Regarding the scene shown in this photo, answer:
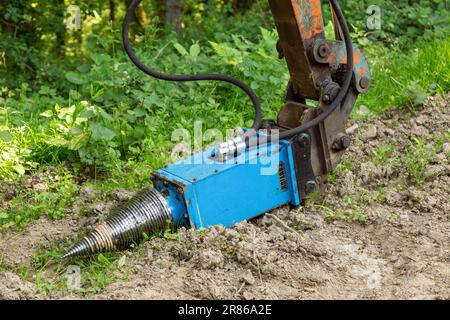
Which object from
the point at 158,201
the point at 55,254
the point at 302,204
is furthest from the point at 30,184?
the point at 302,204

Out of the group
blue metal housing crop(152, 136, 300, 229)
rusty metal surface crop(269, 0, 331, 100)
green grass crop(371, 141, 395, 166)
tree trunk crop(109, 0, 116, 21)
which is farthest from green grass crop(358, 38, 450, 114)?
tree trunk crop(109, 0, 116, 21)

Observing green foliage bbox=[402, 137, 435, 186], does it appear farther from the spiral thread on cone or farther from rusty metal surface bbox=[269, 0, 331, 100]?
the spiral thread on cone

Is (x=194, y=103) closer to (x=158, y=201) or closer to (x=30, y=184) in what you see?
(x=30, y=184)

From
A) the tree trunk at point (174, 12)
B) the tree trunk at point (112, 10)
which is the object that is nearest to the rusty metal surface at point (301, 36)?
the tree trunk at point (174, 12)

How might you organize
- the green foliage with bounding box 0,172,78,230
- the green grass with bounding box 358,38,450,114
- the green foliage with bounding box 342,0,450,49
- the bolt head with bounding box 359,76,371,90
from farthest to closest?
the green foliage with bounding box 342,0,450,49, the green grass with bounding box 358,38,450,114, the green foliage with bounding box 0,172,78,230, the bolt head with bounding box 359,76,371,90

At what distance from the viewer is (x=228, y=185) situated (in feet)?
11.4

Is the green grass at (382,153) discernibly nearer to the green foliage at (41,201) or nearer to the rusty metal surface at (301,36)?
the rusty metal surface at (301,36)

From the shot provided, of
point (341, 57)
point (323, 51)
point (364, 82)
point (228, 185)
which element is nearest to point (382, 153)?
point (364, 82)

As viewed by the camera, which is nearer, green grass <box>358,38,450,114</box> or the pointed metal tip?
the pointed metal tip

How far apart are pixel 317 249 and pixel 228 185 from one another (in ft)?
1.78

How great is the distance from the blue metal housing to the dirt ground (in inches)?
3.5

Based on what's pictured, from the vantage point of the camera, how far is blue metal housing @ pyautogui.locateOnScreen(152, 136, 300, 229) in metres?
3.43

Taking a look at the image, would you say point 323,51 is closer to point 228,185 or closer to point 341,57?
point 341,57

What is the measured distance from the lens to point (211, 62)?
5.86 meters
